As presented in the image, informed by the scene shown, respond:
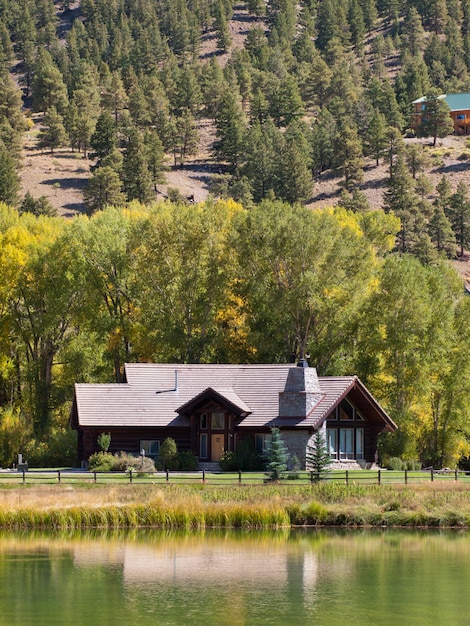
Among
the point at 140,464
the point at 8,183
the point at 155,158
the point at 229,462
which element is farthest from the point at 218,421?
the point at 155,158

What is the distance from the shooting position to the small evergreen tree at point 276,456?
61.0 meters

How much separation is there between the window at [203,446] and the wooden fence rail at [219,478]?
598cm

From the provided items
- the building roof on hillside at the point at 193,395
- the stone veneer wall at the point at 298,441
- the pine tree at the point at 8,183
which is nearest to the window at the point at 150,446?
the building roof on hillside at the point at 193,395

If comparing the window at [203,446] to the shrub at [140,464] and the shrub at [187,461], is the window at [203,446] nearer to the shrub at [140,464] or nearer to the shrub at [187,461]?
the shrub at [187,461]

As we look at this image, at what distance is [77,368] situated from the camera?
85562mm

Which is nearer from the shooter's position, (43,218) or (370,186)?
(43,218)

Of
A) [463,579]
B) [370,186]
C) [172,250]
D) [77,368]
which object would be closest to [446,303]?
[172,250]

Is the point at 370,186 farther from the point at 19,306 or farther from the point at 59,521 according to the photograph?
the point at 59,521

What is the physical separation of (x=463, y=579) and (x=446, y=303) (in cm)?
4175

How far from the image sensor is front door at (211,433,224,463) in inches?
2837

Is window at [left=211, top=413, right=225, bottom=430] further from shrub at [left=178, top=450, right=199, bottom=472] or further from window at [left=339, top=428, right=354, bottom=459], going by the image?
window at [left=339, top=428, right=354, bottom=459]

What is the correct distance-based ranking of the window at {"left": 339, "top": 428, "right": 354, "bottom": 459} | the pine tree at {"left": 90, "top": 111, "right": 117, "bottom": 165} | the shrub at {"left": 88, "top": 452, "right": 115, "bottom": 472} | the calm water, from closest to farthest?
the calm water
the shrub at {"left": 88, "top": 452, "right": 115, "bottom": 472}
the window at {"left": 339, "top": 428, "right": 354, "bottom": 459}
the pine tree at {"left": 90, "top": 111, "right": 117, "bottom": 165}

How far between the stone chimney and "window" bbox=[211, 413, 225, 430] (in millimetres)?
4095

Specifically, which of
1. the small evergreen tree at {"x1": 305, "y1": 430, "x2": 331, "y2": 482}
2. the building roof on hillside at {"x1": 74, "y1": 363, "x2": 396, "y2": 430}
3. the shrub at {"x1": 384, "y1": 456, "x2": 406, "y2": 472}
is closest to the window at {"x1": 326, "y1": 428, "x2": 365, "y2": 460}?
the building roof on hillside at {"x1": 74, "y1": 363, "x2": 396, "y2": 430}
